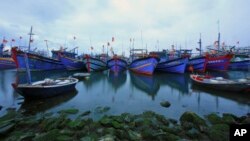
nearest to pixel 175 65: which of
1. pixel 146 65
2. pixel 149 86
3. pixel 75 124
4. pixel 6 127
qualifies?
pixel 146 65

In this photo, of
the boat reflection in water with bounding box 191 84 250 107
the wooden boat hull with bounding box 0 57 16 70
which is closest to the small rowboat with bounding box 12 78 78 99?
the boat reflection in water with bounding box 191 84 250 107

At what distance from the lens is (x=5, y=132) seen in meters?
5.03

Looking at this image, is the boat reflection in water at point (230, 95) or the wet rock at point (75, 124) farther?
the boat reflection in water at point (230, 95)

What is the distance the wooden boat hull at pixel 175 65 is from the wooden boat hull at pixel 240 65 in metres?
13.1

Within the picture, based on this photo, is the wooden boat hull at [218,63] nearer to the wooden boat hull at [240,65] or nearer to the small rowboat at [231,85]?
the wooden boat hull at [240,65]

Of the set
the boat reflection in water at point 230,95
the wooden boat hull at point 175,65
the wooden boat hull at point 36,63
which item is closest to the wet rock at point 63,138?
the boat reflection in water at point 230,95

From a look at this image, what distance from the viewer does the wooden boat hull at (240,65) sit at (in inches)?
1083

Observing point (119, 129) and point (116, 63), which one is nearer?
point (119, 129)

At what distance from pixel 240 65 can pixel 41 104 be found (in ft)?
104

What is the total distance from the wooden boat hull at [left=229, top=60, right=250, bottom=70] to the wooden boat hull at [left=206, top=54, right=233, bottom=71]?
6078mm

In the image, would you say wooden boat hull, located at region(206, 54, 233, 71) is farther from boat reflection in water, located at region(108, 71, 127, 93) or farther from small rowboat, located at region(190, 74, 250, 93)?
small rowboat, located at region(190, 74, 250, 93)

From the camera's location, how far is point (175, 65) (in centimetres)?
2295

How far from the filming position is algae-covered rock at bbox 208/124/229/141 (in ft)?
14.9

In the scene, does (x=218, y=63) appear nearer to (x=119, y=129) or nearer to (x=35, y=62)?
(x=119, y=129)
